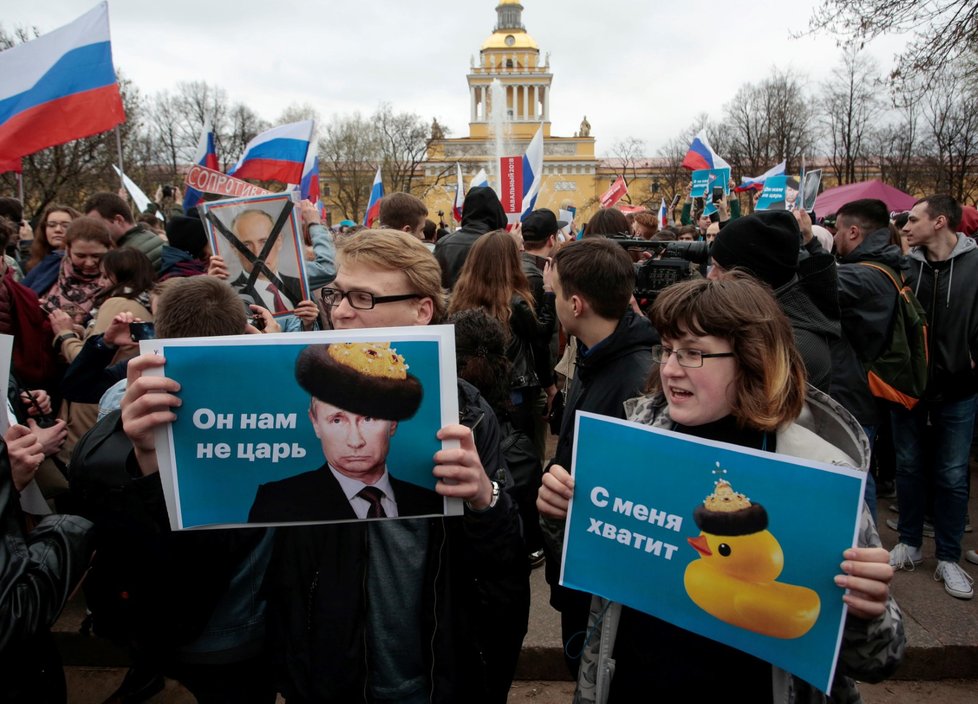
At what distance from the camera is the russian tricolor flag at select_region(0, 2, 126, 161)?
4758 millimetres

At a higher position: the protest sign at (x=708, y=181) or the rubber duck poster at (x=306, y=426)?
the protest sign at (x=708, y=181)

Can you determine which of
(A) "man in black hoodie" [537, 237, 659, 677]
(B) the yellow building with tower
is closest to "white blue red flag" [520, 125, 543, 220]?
(A) "man in black hoodie" [537, 237, 659, 677]

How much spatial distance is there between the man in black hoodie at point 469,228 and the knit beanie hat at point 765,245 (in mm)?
2621

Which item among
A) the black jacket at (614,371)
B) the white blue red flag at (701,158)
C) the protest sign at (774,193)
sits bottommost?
the black jacket at (614,371)

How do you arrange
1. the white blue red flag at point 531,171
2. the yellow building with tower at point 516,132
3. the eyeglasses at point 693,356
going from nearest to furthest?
1. the eyeglasses at point 693,356
2. the white blue red flag at point 531,171
3. the yellow building with tower at point 516,132

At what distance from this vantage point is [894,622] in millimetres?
1428

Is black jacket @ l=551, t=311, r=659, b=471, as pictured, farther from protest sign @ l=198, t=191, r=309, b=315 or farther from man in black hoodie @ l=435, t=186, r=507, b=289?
man in black hoodie @ l=435, t=186, r=507, b=289

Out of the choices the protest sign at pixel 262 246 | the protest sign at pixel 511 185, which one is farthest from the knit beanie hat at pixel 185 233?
the protest sign at pixel 511 185

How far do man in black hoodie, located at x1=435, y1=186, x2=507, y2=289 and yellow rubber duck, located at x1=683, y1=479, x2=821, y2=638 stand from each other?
3.90 metres

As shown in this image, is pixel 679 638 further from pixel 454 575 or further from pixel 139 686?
pixel 139 686

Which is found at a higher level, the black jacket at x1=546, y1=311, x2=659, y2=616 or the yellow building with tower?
the yellow building with tower

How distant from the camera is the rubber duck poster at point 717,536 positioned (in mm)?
1371

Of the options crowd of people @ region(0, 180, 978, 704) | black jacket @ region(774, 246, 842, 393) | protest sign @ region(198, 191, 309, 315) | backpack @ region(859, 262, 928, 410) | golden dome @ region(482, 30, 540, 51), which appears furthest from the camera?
golden dome @ region(482, 30, 540, 51)

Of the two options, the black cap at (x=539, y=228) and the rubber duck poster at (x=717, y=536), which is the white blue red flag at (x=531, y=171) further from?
the rubber duck poster at (x=717, y=536)
